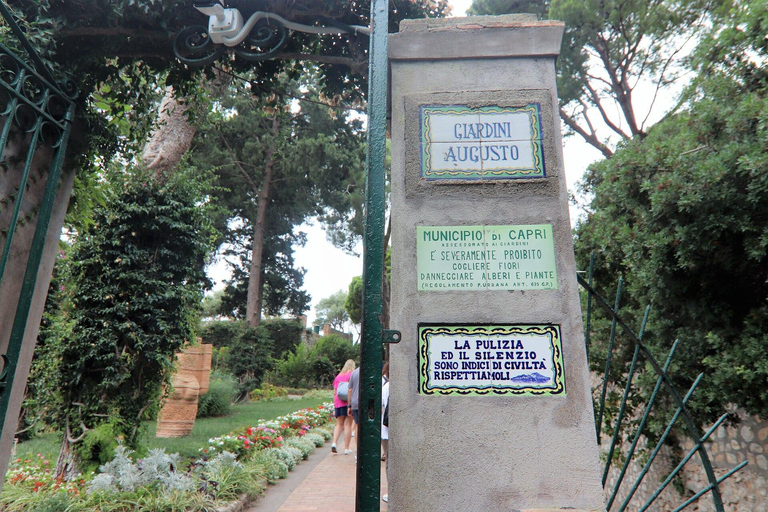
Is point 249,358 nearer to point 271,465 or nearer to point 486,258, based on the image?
point 271,465

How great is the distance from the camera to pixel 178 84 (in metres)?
4.05

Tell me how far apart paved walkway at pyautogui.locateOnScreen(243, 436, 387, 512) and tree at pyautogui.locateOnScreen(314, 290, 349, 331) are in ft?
189

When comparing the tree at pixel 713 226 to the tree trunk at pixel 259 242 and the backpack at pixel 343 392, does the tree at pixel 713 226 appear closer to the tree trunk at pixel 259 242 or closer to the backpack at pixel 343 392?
the backpack at pixel 343 392

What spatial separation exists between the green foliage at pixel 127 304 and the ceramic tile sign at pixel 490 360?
5.16 m

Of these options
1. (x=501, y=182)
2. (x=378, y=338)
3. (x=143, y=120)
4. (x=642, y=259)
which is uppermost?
(x=143, y=120)

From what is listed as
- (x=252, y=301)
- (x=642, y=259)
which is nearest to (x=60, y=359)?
(x=642, y=259)

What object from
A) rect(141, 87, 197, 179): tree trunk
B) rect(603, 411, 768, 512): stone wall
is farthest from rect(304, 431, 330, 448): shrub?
rect(603, 411, 768, 512): stone wall

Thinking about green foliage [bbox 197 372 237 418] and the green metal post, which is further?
green foliage [bbox 197 372 237 418]

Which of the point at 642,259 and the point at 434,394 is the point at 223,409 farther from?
the point at 434,394

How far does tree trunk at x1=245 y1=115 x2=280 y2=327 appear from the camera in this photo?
71.7 feet

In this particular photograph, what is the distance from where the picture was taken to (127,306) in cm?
636

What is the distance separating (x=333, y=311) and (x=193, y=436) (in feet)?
196

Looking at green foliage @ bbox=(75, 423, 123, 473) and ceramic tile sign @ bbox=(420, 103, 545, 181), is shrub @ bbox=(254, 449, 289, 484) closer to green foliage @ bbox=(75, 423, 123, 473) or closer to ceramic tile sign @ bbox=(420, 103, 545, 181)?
green foliage @ bbox=(75, 423, 123, 473)

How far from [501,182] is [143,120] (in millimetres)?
3340
